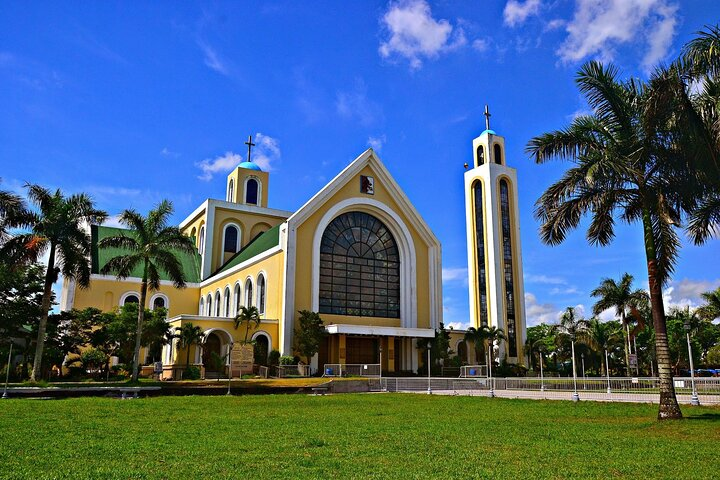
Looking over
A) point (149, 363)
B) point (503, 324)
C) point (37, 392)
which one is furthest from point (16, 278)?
point (503, 324)

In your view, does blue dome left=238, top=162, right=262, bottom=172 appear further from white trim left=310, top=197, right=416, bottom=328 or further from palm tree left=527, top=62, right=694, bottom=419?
palm tree left=527, top=62, right=694, bottom=419

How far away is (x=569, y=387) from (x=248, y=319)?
18.8 meters

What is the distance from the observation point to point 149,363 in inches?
1649

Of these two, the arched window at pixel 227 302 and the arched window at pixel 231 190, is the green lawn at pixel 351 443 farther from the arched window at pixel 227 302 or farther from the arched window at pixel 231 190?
the arched window at pixel 231 190

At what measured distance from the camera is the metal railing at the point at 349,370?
35719mm

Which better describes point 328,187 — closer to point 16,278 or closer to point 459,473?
point 16,278

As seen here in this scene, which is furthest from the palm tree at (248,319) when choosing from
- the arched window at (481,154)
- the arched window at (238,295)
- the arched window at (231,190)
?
the arched window at (481,154)

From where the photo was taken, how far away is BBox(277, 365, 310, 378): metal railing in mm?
35969

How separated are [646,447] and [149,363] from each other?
122 feet

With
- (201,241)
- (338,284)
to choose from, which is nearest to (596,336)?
(338,284)

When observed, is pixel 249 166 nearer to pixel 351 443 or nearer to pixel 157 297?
pixel 157 297

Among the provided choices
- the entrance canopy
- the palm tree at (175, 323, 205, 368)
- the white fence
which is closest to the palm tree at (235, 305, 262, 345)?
the palm tree at (175, 323, 205, 368)

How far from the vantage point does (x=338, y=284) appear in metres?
42.1

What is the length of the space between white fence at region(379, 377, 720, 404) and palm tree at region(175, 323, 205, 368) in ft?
38.0
